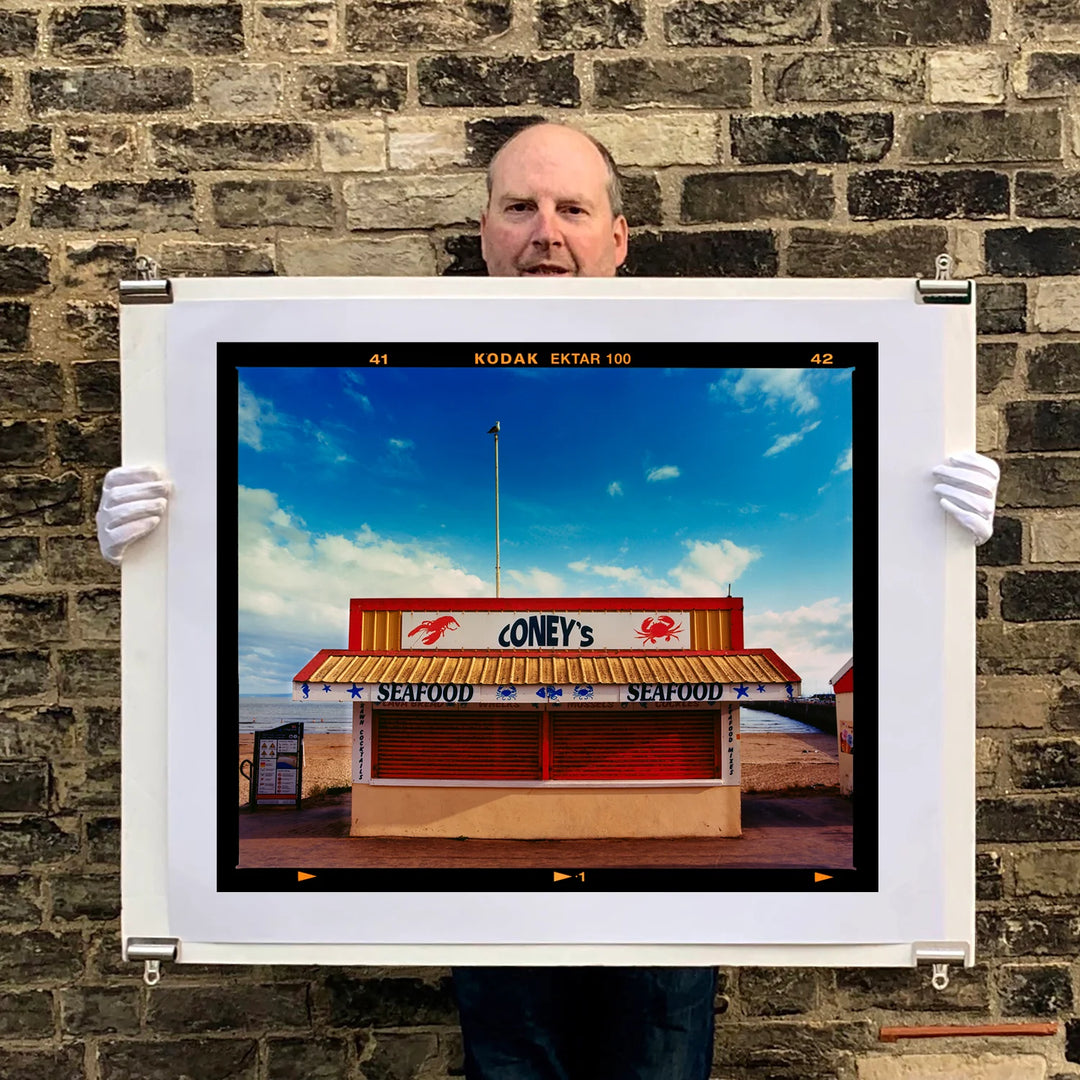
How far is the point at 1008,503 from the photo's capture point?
215 cm

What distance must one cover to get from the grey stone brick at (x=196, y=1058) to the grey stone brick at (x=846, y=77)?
9.01 feet

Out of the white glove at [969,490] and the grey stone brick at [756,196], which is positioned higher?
Answer: the grey stone brick at [756,196]

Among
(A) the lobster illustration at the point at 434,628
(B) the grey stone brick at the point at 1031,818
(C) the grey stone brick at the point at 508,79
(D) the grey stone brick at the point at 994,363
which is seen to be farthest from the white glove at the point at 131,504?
(B) the grey stone brick at the point at 1031,818

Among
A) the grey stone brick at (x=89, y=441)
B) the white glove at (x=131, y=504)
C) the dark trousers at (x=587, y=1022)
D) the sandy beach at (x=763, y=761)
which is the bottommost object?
the dark trousers at (x=587, y=1022)

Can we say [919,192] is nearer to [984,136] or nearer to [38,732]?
[984,136]

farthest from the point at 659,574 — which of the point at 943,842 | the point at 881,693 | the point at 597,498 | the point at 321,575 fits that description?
the point at 943,842

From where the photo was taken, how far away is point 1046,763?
→ 7.06 ft

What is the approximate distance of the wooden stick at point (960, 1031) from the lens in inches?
84.4

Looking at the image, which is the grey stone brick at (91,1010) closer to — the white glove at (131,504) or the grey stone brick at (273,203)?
the white glove at (131,504)

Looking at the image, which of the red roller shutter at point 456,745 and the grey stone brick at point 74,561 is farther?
the grey stone brick at point 74,561

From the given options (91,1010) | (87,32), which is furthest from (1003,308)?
(91,1010)

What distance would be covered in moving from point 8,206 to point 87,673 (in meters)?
1.19

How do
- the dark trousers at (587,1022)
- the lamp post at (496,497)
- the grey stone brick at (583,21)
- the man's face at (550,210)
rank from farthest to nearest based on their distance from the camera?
1. the grey stone brick at (583,21)
2. the man's face at (550,210)
3. the dark trousers at (587,1022)
4. the lamp post at (496,497)

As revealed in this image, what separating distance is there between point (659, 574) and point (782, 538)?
21 centimetres
